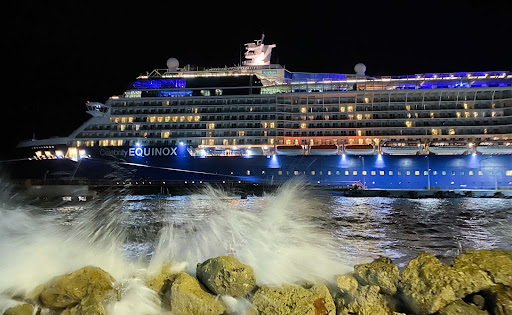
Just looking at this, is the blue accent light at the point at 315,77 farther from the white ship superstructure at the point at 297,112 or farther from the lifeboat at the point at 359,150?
the lifeboat at the point at 359,150

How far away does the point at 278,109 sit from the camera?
46.5 metres

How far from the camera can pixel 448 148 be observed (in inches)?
Result: 1607

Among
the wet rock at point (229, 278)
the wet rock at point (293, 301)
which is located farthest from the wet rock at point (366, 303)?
the wet rock at point (229, 278)

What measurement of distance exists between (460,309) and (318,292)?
2233mm

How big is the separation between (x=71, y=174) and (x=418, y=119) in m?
44.3

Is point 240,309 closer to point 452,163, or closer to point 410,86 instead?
point 452,163

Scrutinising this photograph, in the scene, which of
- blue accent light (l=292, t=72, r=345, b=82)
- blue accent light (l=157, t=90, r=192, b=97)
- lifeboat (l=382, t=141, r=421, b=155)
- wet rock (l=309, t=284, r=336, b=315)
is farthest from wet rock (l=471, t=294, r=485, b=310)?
blue accent light (l=292, t=72, r=345, b=82)

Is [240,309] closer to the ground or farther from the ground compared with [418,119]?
closer to the ground

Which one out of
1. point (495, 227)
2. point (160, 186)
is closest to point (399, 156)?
point (495, 227)

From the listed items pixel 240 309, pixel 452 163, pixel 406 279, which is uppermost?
pixel 452 163

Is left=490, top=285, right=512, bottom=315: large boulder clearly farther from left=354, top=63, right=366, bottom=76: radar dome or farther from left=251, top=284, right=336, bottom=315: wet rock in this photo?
left=354, top=63, right=366, bottom=76: radar dome

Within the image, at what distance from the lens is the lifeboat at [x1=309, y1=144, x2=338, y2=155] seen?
41844 millimetres

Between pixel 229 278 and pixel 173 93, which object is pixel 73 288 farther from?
pixel 173 93

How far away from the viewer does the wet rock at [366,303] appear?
5945 mm
